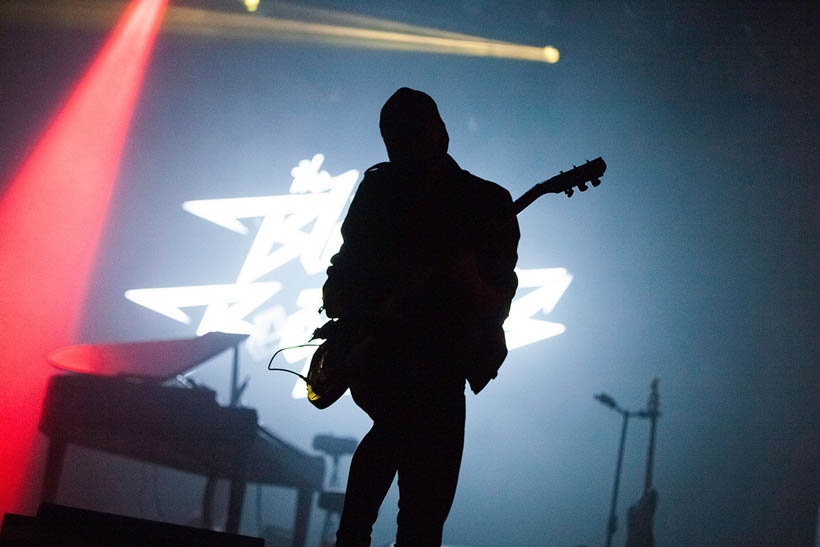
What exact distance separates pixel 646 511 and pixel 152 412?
3533 millimetres

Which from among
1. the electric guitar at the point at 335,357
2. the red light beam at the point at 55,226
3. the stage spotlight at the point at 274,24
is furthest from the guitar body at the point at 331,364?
the stage spotlight at the point at 274,24

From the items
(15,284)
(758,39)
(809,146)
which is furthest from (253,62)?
(809,146)

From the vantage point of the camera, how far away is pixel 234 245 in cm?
600

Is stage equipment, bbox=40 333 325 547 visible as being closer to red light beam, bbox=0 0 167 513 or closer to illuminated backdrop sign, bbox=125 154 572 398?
illuminated backdrop sign, bbox=125 154 572 398

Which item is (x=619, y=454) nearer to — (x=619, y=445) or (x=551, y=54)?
(x=619, y=445)

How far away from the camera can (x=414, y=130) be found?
136 cm

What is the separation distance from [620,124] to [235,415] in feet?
13.7

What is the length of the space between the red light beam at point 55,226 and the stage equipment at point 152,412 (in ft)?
6.92

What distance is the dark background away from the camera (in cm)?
560

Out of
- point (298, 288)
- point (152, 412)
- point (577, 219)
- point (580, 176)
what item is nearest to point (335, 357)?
point (580, 176)

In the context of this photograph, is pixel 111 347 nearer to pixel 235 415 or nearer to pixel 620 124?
pixel 235 415

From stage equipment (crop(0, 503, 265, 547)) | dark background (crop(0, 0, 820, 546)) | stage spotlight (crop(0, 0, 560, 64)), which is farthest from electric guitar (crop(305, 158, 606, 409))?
stage spotlight (crop(0, 0, 560, 64))

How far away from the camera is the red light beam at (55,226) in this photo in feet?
19.1

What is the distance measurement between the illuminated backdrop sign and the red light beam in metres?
0.93
